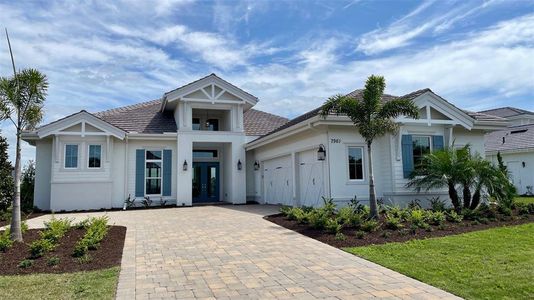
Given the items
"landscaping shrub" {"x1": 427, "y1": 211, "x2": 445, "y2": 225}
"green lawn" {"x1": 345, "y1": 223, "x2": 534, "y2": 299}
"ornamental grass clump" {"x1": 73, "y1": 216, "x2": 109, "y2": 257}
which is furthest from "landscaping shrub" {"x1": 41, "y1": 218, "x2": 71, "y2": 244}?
"landscaping shrub" {"x1": 427, "y1": 211, "x2": 445, "y2": 225}

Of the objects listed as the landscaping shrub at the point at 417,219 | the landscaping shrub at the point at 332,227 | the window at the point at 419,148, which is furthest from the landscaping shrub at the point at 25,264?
the window at the point at 419,148

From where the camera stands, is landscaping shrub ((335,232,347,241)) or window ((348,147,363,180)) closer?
landscaping shrub ((335,232,347,241))

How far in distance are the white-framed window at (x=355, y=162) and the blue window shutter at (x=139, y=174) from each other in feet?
34.6

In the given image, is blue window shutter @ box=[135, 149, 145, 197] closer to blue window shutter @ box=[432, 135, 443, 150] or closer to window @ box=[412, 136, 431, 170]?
window @ box=[412, 136, 431, 170]

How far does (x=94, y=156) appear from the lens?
727 inches

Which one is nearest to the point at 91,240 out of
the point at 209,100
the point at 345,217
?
the point at 345,217

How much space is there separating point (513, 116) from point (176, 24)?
37415 mm

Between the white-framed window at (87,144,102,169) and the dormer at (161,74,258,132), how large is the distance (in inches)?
154

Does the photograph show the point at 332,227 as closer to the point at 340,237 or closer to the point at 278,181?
the point at 340,237

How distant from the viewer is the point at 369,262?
7141 millimetres

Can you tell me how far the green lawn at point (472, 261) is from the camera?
546 centimetres

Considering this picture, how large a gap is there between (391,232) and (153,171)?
13.6m

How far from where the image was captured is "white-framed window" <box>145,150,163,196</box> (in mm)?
19719

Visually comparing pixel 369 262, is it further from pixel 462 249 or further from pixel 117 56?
pixel 117 56
